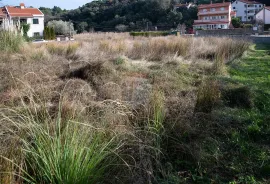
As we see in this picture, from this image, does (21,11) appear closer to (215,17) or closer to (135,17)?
(135,17)

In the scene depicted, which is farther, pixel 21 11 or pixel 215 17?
pixel 215 17

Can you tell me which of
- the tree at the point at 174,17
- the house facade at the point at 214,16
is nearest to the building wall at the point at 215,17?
the house facade at the point at 214,16

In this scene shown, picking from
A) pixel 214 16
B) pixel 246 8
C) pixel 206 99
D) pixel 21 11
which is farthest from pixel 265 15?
pixel 206 99

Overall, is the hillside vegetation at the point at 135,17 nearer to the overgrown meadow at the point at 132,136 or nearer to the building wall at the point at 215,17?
the building wall at the point at 215,17

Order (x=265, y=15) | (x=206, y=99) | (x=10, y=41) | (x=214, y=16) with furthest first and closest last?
1. (x=214, y=16)
2. (x=265, y=15)
3. (x=10, y=41)
4. (x=206, y=99)

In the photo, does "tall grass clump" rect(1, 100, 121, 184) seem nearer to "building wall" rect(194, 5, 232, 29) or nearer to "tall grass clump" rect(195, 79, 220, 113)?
"tall grass clump" rect(195, 79, 220, 113)

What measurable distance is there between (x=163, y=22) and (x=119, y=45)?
3311cm

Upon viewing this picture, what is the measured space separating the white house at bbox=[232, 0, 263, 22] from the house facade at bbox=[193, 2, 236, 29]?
12.1 metres

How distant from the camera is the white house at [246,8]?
4991 cm

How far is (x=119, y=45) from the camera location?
9.51 meters

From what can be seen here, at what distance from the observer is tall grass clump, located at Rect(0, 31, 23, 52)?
21.3 ft

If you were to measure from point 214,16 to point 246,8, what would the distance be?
1315 centimetres

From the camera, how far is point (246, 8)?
51094 mm

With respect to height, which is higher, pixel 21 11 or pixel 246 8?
pixel 246 8
